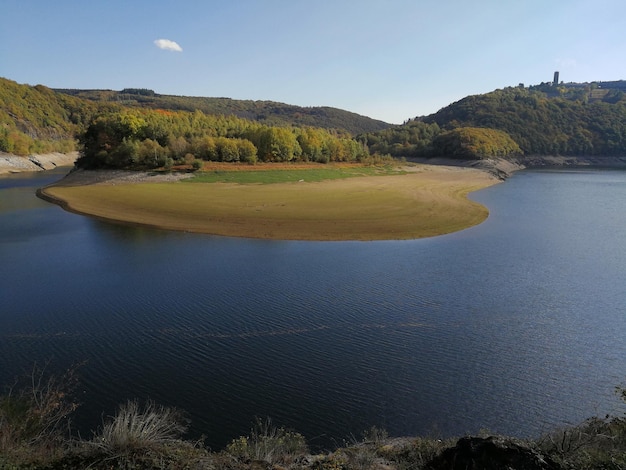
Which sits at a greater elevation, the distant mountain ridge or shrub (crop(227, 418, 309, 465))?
the distant mountain ridge

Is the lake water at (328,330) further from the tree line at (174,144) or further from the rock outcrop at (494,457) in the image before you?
the tree line at (174,144)

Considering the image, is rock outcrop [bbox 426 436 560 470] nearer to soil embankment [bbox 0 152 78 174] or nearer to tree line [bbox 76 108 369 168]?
tree line [bbox 76 108 369 168]

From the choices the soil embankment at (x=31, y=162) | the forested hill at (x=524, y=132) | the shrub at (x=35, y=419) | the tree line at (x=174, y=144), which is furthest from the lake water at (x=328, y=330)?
the forested hill at (x=524, y=132)

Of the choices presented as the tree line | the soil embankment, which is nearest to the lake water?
the tree line

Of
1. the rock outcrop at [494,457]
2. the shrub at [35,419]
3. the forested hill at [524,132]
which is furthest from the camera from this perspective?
the forested hill at [524,132]

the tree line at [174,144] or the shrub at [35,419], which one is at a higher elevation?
the tree line at [174,144]
